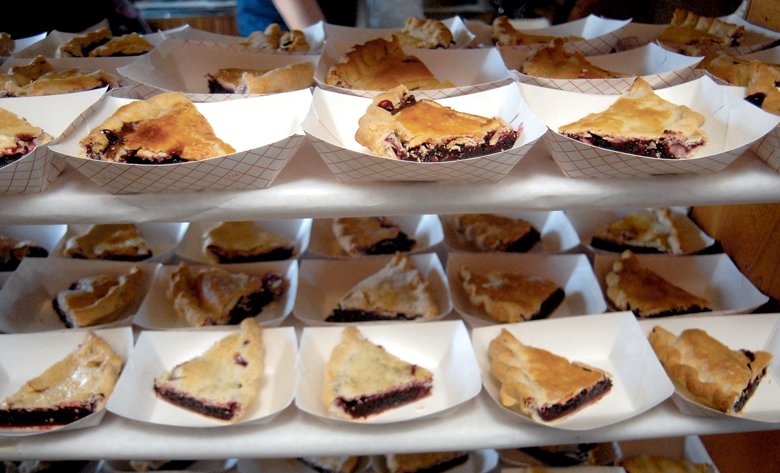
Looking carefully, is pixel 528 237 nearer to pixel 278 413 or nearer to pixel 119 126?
pixel 278 413

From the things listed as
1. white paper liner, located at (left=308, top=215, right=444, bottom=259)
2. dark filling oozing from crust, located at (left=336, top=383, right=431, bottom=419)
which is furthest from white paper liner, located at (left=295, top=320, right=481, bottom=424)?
white paper liner, located at (left=308, top=215, right=444, bottom=259)

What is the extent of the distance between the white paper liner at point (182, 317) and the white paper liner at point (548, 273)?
485 millimetres

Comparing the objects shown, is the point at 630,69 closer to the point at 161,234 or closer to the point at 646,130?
the point at 646,130

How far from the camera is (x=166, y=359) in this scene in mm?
1364

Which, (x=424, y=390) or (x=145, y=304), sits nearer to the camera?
(x=424, y=390)

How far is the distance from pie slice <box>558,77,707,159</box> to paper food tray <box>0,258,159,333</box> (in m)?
1.25

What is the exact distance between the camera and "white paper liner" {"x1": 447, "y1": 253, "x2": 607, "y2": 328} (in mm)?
1573

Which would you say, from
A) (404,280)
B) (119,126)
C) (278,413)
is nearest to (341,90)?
(119,126)

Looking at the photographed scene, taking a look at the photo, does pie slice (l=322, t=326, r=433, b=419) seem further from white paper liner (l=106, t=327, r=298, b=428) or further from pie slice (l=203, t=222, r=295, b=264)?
pie slice (l=203, t=222, r=295, b=264)

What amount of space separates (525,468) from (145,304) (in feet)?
3.82

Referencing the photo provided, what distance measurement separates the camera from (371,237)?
6.00ft

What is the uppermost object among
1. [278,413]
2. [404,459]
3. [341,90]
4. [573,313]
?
[341,90]

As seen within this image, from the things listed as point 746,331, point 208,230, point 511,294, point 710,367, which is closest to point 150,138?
point 208,230

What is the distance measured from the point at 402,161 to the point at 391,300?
2.31 feet
